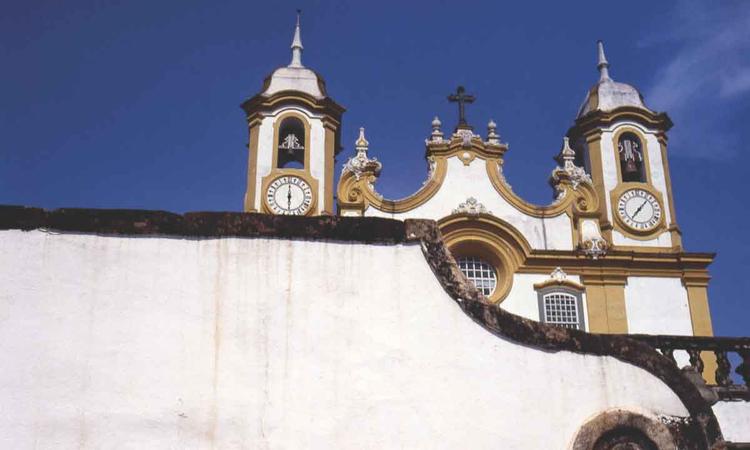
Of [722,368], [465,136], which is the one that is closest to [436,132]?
[465,136]

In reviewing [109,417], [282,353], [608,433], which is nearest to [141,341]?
[109,417]

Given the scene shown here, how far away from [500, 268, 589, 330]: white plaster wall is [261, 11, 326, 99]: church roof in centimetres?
499

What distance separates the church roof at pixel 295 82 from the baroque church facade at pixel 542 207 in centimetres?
3

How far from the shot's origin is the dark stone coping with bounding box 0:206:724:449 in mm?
5125

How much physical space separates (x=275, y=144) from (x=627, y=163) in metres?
6.44

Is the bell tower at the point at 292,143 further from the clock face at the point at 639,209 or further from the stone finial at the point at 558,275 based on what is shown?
the clock face at the point at 639,209

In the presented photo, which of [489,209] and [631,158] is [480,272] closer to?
[489,209]

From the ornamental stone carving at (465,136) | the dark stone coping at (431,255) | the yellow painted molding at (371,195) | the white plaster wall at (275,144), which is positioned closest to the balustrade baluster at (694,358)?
the dark stone coping at (431,255)

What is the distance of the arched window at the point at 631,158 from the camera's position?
57.5 feet

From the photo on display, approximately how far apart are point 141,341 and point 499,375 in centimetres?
188

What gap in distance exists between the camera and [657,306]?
1554 cm

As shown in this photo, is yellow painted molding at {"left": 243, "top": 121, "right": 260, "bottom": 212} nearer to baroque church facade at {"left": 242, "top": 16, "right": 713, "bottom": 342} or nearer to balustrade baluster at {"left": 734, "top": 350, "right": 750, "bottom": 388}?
baroque church facade at {"left": 242, "top": 16, "right": 713, "bottom": 342}

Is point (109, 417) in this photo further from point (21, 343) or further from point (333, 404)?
point (333, 404)

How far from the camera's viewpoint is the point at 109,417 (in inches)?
187
